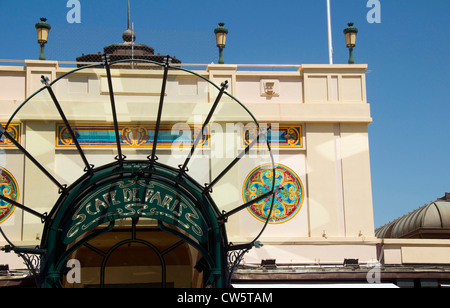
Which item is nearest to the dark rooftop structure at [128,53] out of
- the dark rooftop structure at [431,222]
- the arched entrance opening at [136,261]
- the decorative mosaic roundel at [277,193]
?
the decorative mosaic roundel at [277,193]

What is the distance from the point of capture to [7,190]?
750 inches

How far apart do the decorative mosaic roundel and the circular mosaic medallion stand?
18.7 feet

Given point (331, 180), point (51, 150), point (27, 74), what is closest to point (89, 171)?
point (51, 150)

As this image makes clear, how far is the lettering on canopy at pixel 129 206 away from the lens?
14406 millimetres

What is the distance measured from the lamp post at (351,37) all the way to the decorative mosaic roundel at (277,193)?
3.73 metres

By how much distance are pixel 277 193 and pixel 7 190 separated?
6715mm

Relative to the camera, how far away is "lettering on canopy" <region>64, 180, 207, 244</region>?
47.3 feet

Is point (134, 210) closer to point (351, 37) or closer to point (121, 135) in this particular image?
point (121, 135)

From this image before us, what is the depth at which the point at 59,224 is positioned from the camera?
14.2 meters

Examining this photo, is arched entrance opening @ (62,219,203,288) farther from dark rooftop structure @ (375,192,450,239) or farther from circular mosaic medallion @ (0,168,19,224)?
dark rooftop structure @ (375,192,450,239)

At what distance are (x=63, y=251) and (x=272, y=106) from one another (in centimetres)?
787

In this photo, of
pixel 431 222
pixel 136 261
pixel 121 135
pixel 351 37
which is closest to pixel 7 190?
pixel 121 135
